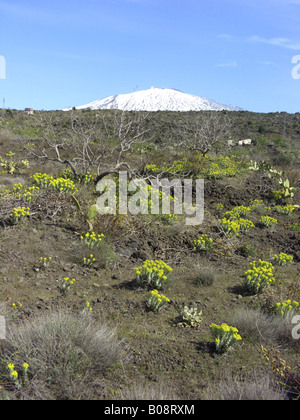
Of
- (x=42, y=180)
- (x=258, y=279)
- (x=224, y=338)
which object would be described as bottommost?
(x=224, y=338)

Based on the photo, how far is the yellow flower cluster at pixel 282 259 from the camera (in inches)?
235

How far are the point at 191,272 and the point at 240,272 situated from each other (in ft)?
2.75

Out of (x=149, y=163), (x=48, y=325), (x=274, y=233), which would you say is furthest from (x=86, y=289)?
(x=149, y=163)

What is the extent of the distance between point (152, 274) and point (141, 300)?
0.40m

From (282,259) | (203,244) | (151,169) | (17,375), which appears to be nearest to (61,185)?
(203,244)

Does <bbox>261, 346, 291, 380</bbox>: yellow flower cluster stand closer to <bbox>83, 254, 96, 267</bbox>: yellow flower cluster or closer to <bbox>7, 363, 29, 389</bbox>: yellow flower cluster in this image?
<bbox>7, 363, 29, 389</bbox>: yellow flower cluster

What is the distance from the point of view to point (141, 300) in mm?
4734

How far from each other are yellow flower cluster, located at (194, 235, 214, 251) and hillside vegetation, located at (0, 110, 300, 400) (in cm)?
3

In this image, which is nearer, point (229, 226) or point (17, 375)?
point (17, 375)

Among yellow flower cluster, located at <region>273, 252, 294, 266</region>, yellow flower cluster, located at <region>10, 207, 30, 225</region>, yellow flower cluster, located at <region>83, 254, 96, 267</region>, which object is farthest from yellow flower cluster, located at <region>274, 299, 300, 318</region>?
yellow flower cluster, located at <region>10, 207, 30, 225</region>

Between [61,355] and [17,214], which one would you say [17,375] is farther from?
[17,214]

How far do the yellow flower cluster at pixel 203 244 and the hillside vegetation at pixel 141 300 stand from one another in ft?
0.08

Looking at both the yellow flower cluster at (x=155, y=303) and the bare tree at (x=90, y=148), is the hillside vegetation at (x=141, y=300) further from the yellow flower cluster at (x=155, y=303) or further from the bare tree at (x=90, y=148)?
the bare tree at (x=90, y=148)
